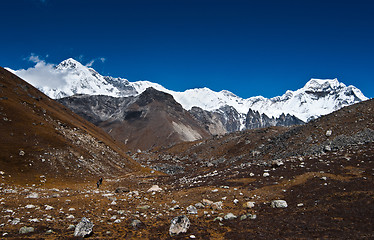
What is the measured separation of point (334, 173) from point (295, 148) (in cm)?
3561

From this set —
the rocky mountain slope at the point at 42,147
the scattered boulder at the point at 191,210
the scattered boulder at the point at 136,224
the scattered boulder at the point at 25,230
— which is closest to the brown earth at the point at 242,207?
the scattered boulder at the point at 136,224

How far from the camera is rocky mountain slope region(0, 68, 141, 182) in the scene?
154ft

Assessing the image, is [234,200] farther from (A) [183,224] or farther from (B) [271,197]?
(A) [183,224]

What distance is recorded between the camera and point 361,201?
20625 mm

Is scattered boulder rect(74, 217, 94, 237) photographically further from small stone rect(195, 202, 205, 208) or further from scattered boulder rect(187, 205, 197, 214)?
small stone rect(195, 202, 205, 208)

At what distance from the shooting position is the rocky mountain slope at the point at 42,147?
1844 inches

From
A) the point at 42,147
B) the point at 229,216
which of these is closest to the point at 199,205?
the point at 229,216

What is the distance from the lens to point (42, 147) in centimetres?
5288

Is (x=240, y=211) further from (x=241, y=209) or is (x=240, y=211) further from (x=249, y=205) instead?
(x=249, y=205)

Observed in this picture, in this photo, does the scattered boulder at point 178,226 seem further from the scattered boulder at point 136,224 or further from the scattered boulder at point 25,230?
the scattered boulder at point 25,230

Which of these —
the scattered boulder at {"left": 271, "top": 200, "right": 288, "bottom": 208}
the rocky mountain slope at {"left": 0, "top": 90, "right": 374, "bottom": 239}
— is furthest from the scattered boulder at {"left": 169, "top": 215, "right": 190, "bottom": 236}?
the scattered boulder at {"left": 271, "top": 200, "right": 288, "bottom": 208}

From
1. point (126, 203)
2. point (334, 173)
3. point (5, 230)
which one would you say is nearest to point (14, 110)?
point (126, 203)

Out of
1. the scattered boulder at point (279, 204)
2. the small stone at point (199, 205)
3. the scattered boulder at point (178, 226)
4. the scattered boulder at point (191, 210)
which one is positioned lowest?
the scattered boulder at point (178, 226)

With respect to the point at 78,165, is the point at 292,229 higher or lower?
lower
